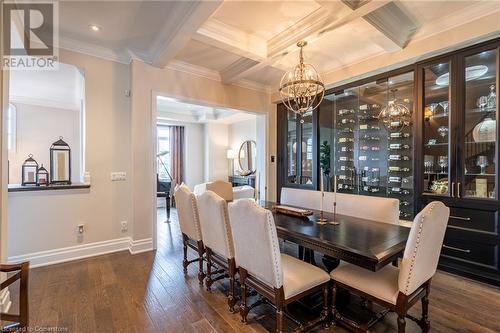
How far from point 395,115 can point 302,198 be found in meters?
2.21

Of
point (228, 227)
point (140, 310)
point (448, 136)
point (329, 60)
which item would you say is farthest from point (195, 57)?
point (448, 136)

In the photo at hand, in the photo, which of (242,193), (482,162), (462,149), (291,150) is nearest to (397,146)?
(462,149)

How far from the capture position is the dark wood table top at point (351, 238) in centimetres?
154

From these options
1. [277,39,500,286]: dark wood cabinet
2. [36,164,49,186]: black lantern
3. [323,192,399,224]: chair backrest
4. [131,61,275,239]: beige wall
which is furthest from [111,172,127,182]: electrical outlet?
[277,39,500,286]: dark wood cabinet

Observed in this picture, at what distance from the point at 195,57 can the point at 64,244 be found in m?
3.12

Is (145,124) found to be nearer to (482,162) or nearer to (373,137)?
(373,137)

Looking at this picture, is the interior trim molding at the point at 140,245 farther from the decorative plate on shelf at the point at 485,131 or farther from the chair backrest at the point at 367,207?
the decorative plate on shelf at the point at 485,131

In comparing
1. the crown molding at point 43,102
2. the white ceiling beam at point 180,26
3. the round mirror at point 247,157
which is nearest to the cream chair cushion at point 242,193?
the round mirror at point 247,157

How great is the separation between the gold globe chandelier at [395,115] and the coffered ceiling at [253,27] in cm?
97

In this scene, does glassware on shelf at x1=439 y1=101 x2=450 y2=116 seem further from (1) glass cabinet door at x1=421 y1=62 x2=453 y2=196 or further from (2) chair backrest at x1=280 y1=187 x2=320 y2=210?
(2) chair backrest at x1=280 y1=187 x2=320 y2=210

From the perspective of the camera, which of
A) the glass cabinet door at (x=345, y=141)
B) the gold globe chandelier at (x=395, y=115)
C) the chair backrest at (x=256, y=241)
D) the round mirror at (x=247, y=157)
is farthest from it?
the round mirror at (x=247, y=157)

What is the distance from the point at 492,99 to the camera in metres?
2.63

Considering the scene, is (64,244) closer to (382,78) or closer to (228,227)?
(228,227)

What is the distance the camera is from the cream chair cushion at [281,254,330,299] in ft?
5.56
